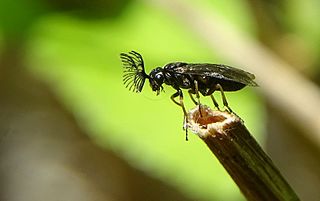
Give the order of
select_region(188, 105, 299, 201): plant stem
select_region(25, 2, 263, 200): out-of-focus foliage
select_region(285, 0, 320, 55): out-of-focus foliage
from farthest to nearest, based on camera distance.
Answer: select_region(285, 0, 320, 55): out-of-focus foliage < select_region(25, 2, 263, 200): out-of-focus foliage < select_region(188, 105, 299, 201): plant stem

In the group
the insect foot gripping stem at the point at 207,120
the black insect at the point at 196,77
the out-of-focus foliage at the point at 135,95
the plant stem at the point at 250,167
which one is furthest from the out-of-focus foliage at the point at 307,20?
the plant stem at the point at 250,167

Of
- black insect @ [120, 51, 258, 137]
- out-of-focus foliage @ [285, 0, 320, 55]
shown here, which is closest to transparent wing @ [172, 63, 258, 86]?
black insect @ [120, 51, 258, 137]

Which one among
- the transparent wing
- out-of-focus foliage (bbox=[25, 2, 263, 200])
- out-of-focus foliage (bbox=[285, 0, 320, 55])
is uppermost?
out-of-focus foliage (bbox=[285, 0, 320, 55])

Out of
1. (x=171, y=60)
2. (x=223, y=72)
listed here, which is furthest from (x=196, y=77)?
(x=171, y=60)

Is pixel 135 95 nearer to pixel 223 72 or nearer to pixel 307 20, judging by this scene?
pixel 307 20

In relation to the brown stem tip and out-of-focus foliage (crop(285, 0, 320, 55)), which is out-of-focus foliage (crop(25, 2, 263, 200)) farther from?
the brown stem tip

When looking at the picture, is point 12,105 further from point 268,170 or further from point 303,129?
point 268,170

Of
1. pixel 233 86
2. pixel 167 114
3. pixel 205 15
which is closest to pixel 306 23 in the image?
pixel 205 15
